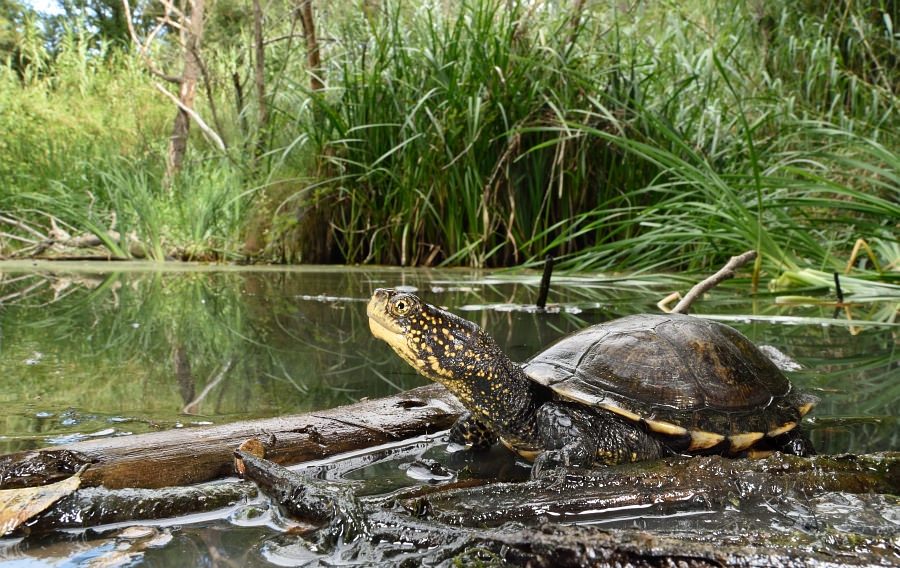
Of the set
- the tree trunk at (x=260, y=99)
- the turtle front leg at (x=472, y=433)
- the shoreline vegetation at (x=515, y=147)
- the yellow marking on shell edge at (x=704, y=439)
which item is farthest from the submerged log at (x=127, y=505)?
the tree trunk at (x=260, y=99)

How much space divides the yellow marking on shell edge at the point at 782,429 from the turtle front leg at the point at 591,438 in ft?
0.77

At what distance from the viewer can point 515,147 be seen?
18.1 ft

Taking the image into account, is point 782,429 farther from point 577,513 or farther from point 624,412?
point 577,513

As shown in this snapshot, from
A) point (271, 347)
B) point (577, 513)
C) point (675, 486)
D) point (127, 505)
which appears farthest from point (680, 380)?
point (271, 347)

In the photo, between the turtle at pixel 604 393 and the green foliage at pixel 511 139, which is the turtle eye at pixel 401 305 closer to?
the turtle at pixel 604 393

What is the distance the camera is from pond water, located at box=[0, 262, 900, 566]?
1332 millimetres

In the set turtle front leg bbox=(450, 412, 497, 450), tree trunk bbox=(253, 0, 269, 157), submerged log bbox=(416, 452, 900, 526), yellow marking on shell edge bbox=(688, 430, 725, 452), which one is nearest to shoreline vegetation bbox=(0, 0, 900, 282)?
tree trunk bbox=(253, 0, 269, 157)

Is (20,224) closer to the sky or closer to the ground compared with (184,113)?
closer to the ground

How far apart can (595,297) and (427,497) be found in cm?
311

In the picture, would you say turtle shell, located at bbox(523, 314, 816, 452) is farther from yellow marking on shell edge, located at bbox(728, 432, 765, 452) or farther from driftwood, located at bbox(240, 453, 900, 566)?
driftwood, located at bbox(240, 453, 900, 566)

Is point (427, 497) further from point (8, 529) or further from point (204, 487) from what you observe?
point (8, 529)

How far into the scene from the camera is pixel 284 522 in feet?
3.56

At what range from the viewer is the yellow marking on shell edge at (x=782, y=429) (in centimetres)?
162

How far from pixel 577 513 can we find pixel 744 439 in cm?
65
